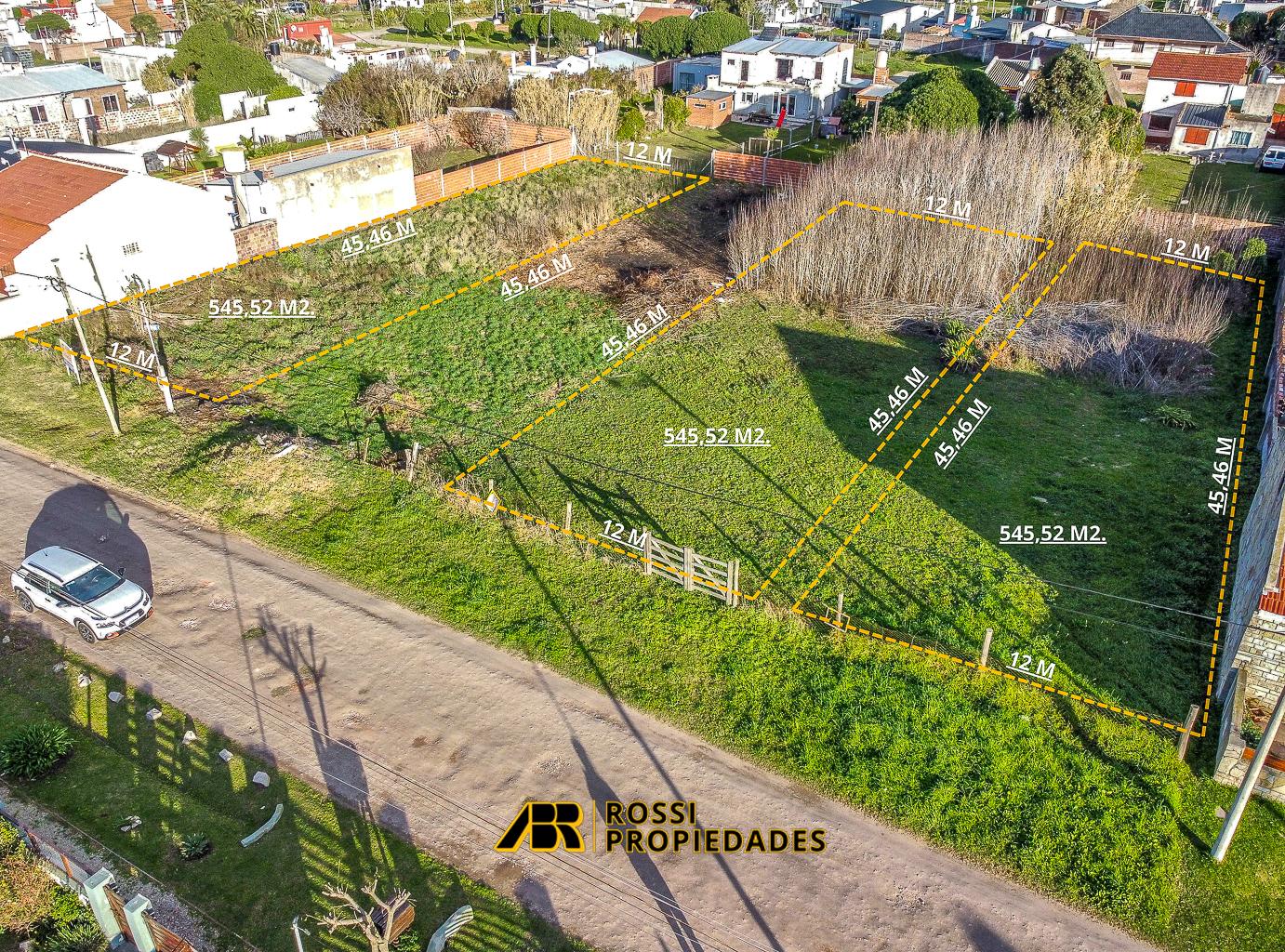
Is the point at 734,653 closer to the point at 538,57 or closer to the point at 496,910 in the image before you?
the point at 496,910

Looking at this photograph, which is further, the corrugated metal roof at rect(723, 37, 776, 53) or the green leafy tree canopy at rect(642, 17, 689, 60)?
the green leafy tree canopy at rect(642, 17, 689, 60)

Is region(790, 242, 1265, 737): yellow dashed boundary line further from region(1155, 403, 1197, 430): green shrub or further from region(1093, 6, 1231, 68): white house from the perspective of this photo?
region(1093, 6, 1231, 68): white house

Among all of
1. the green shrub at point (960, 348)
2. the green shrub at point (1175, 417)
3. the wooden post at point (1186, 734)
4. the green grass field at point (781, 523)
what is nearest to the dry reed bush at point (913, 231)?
the green grass field at point (781, 523)

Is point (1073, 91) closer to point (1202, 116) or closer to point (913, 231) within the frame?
point (1202, 116)

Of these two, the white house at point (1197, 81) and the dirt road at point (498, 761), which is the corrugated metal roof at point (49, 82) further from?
the white house at point (1197, 81)

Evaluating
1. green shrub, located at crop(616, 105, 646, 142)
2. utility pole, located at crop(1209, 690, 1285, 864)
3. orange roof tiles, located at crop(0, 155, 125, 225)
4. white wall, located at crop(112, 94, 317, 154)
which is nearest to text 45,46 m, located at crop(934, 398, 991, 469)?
utility pole, located at crop(1209, 690, 1285, 864)

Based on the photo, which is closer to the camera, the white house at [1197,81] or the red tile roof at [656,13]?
the white house at [1197,81]

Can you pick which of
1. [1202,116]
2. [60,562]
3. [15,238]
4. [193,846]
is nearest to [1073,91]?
[1202,116]
